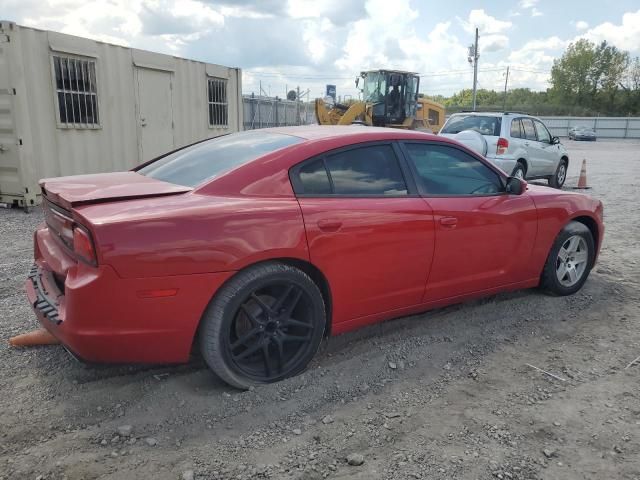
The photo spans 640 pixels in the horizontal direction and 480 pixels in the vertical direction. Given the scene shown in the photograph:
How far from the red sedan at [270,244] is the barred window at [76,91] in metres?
5.76

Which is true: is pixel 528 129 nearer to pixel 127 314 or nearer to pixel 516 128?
pixel 516 128

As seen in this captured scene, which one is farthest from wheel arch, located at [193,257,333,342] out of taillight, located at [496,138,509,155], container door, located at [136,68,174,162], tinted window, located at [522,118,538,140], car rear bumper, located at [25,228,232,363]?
tinted window, located at [522,118,538,140]

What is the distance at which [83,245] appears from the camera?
2.55 m

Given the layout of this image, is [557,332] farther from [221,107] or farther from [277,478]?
[221,107]

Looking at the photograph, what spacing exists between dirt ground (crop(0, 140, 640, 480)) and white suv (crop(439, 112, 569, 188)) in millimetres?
6903

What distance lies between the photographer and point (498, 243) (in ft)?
12.7

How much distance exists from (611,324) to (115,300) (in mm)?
3632

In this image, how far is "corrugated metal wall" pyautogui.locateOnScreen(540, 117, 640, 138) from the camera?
162 feet

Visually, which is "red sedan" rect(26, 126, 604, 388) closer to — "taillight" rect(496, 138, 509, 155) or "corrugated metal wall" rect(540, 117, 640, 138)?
"taillight" rect(496, 138, 509, 155)

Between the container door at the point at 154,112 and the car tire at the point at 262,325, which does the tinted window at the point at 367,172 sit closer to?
the car tire at the point at 262,325

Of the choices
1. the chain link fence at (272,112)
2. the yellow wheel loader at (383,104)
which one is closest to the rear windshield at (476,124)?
the yellow wheel loader at (383,104)

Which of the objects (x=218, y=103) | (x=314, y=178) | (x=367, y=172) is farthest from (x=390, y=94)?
(x=314, y=178)

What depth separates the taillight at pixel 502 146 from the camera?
1037 centimetres

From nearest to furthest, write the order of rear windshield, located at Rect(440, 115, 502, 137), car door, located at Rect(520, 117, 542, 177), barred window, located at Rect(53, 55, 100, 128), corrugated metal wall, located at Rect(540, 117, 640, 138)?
barred window, located at Rect(53, 55, 100, 128) < rear windshield, located at Rect(440, 115, 502, 137) < car door, located at Rect(520, 117, 542, 177) < corrugated metal wall, located at Rect(540, 117, 640, 138)
